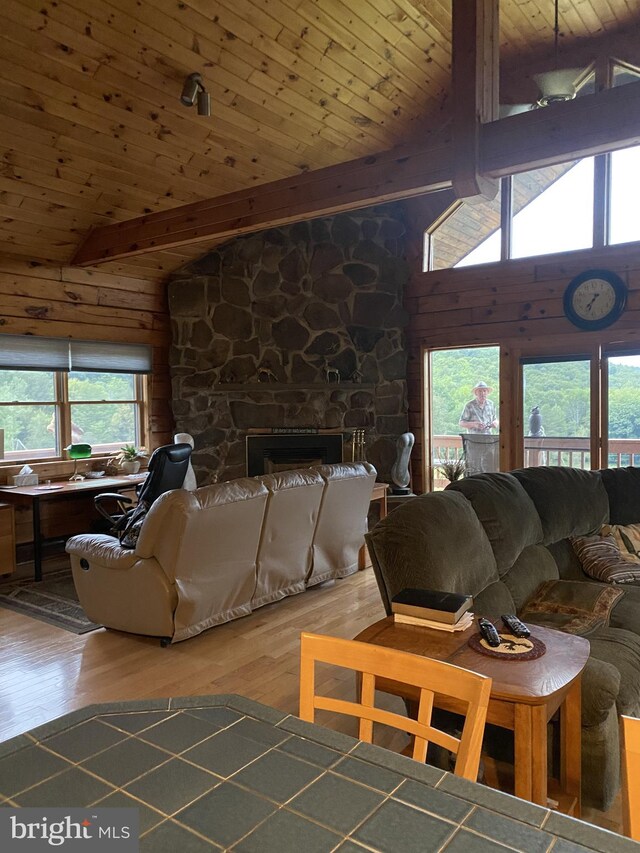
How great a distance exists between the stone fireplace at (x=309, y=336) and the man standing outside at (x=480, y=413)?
2.21 feet

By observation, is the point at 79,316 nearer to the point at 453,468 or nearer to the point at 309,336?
the point at 309,336

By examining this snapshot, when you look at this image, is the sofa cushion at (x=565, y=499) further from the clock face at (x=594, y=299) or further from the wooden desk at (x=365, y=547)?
the clock face at (x=594, y=299)

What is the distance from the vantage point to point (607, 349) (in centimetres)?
607

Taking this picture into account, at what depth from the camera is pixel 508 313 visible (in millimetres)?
6570

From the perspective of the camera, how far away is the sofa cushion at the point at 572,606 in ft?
9.58

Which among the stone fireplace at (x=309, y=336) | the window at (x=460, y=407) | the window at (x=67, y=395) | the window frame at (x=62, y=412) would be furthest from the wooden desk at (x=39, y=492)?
the window at (x=460, y=407)

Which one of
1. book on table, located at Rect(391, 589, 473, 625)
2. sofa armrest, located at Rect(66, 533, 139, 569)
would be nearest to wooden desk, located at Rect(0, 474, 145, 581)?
sofa armrest, located at Rect(66, 533, 139, 569)

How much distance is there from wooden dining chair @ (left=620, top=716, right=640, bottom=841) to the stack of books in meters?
1.17

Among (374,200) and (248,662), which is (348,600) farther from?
(374,200)

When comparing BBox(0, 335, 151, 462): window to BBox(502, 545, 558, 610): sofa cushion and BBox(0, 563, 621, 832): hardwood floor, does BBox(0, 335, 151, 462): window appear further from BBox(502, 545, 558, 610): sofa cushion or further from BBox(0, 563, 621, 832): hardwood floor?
BBox(502, 545, 558, 610): sofa cushion

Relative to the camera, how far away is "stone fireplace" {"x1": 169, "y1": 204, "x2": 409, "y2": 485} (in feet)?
23.4

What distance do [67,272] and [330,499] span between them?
11.7 ft

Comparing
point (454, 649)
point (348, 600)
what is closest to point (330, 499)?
point (348, 600)

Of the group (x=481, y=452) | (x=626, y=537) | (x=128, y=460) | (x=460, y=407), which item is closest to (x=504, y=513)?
(x=626, y=537)
